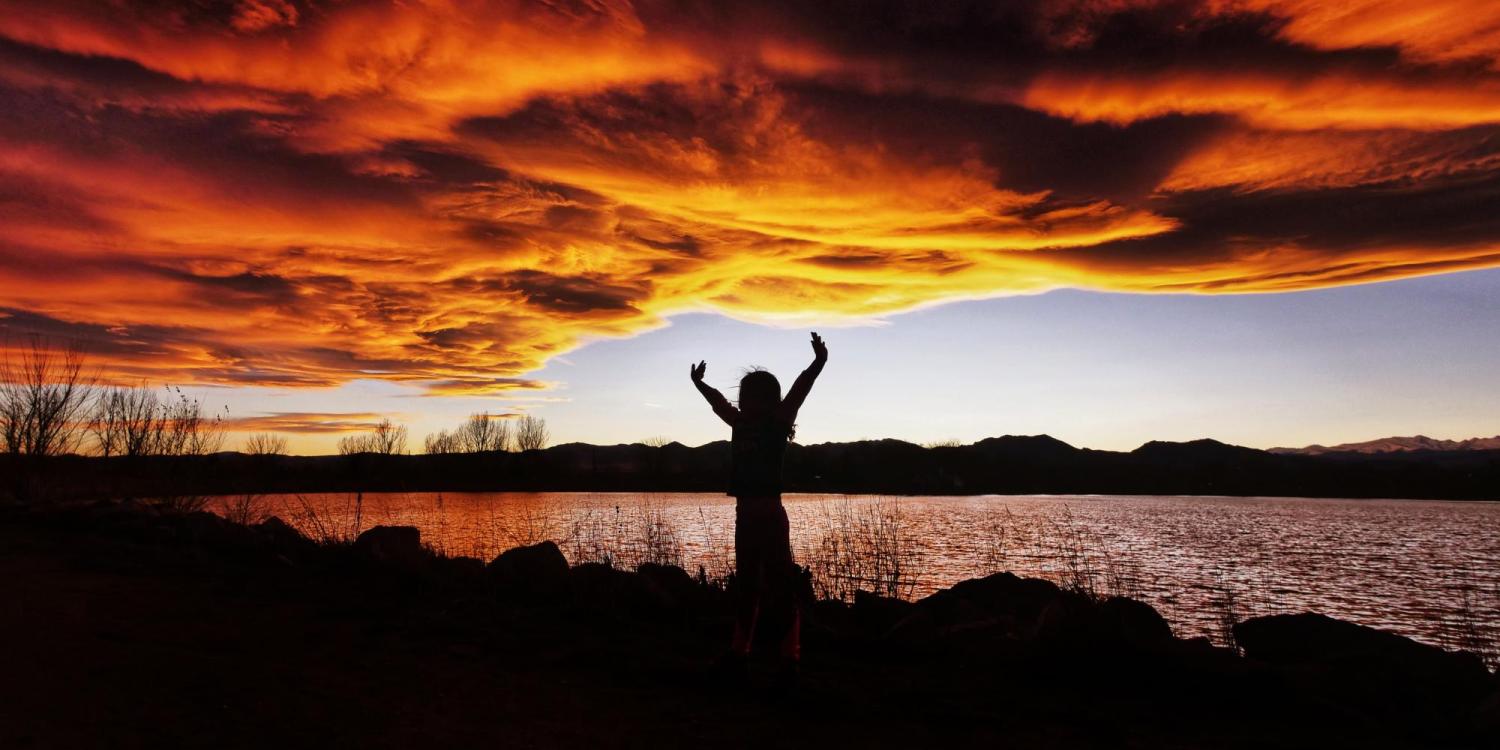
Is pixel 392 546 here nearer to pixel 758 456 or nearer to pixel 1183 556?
pixel 758 456

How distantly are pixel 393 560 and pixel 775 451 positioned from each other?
7.22 metres

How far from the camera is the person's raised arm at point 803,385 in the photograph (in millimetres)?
5418

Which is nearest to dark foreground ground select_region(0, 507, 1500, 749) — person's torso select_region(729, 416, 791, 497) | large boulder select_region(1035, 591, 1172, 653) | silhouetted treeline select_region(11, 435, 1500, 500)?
large boulder select_region(1035, 591, 1172, 653)

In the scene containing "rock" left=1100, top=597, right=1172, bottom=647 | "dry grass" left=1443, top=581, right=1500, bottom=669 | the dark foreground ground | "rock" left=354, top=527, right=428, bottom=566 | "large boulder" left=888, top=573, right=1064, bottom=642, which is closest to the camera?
the dark foreground ground

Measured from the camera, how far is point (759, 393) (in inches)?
219

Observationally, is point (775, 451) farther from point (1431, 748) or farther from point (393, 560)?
point (393, 560)

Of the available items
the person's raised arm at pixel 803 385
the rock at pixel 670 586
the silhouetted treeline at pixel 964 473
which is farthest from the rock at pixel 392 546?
the silhouetted treeline at pixel 964 473

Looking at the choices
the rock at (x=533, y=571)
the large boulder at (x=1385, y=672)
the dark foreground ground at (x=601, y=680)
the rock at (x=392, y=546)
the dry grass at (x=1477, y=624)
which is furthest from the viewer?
the rock at (x=392, y=546)

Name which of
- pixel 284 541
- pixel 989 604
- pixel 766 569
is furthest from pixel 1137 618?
pixel 284 541

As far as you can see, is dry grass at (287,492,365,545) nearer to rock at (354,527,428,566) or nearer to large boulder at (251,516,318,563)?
large boulder at (251,516,318,563)

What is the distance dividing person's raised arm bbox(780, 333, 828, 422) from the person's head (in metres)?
0.12

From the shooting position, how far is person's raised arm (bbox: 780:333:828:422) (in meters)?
5.42

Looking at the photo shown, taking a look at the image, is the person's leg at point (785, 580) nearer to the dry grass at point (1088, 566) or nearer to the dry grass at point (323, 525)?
the dry grass at point (1088, 566)

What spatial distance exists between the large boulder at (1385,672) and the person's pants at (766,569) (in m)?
3.65
